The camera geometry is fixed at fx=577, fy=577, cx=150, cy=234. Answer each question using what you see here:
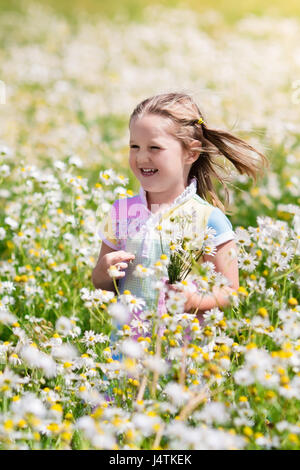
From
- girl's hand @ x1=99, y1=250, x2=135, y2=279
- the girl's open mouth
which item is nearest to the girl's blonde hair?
the girl's open mouth

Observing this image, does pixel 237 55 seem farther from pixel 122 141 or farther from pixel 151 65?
pixel 122 141

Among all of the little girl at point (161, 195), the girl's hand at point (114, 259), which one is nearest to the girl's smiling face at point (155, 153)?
the little girl at point (161, 195)

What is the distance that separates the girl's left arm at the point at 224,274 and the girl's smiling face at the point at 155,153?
450 millimetres

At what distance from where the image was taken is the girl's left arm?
9.12ft

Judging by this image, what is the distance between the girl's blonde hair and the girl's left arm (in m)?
0.48

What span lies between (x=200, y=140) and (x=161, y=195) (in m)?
0.40

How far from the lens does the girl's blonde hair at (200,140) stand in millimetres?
3111

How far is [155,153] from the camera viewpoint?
3.03 m

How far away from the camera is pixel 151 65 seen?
1155 cm

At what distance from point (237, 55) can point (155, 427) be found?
421 inches

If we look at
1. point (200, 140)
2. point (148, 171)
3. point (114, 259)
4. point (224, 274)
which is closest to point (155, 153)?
point (148, 171)

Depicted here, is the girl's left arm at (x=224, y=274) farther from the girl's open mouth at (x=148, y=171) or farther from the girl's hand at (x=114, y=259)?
the girl's open mouth at (x=148, y=171)

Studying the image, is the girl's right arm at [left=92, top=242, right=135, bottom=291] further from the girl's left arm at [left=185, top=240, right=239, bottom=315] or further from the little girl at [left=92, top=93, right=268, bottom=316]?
the girl's left arm at [left=185, top=240, right=239, bottom=315]
